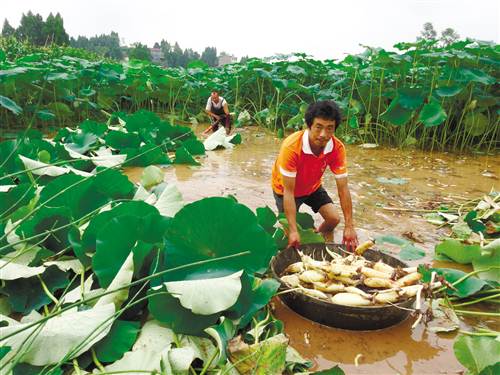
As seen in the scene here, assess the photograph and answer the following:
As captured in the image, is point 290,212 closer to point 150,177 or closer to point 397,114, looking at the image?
point 150,177

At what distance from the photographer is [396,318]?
1621mm

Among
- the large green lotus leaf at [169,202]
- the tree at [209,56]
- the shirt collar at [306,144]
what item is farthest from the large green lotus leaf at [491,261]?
the tree at [209,56]

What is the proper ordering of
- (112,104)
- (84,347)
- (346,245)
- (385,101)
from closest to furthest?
1. (84,347)
2. (346,245)
3. (385,101)
4. (112,104)

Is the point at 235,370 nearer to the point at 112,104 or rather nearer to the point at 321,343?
the point at 321,343

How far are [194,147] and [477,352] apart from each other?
349 centimetres

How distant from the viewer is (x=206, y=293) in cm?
122

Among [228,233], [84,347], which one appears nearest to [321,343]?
[228,233]

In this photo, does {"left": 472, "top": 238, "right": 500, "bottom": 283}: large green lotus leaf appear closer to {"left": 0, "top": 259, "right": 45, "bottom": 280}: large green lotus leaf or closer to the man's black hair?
the man's black hair

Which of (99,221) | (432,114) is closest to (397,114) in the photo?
(432,114)

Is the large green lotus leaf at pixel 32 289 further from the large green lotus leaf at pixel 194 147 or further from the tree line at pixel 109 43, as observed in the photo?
the tree line at pixel 109 43

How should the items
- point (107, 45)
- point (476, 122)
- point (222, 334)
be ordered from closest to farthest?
point (222, 334)
point (476, 122)
point (107, 45)

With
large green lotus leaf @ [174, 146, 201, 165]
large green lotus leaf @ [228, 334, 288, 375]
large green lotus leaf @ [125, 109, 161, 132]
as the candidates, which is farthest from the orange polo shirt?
large green lotus leaf @ [125, 109, 161, 132]

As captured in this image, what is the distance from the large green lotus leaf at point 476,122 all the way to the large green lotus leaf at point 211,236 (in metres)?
4.73

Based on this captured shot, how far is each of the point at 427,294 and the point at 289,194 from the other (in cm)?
88
